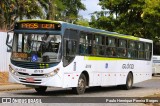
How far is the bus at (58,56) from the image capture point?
18.3m

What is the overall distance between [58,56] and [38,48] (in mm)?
867

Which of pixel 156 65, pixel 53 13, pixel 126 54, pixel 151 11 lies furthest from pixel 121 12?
pixel 126 54

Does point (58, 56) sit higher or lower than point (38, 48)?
lower

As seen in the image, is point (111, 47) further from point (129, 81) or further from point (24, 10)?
point (24, 10)

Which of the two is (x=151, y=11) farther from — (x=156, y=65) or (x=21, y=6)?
(x=21, y=6)

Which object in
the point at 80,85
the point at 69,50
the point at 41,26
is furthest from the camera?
the point at 80,85

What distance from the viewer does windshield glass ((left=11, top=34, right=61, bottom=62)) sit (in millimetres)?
18312

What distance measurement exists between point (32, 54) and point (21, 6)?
67.0 feet

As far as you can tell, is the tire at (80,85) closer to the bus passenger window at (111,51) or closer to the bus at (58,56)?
the bus at (58,56)

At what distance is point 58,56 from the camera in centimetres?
1834

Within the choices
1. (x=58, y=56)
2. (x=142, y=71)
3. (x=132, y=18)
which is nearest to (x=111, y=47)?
(x=142, y=71)

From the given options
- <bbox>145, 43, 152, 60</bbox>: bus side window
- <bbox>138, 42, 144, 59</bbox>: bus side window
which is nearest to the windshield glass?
<bbox>138, 42, 144, 59</bbox>: bus side window

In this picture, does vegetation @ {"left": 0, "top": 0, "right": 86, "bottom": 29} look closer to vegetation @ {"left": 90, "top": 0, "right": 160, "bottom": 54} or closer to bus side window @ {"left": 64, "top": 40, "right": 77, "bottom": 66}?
vegetation @ {"left": 90, "top": 0, "right": 160, "bottom": 54}

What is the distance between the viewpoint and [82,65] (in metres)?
20.2
